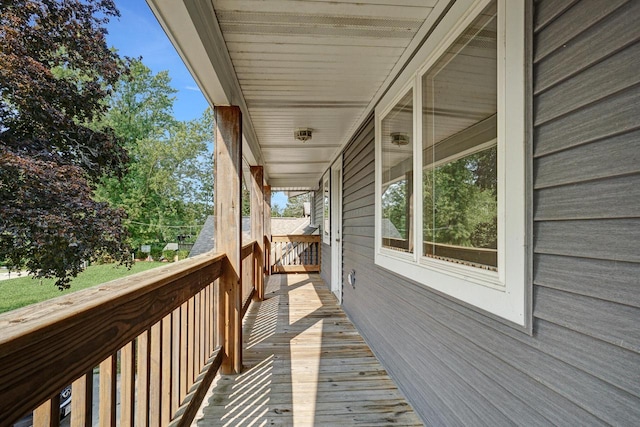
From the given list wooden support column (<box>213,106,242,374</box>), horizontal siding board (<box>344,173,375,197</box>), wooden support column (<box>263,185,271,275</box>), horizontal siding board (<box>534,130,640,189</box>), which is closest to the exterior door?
horizontal siding board (<box>344,173,375,197</box>)

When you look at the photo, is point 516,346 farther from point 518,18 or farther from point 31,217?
point 31,217

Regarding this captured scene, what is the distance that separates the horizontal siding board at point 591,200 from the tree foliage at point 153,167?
7.12 feet

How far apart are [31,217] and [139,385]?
818mm

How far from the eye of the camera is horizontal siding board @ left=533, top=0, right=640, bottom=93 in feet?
2.59

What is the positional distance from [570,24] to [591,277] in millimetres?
751

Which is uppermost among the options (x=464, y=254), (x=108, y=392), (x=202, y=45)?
(x=202, y=45)

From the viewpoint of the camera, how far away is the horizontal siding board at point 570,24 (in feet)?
2.81

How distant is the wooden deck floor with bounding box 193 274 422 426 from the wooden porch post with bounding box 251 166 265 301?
1201 millimetres

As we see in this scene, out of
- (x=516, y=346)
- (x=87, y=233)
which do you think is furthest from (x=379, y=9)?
(x=87, y=233)

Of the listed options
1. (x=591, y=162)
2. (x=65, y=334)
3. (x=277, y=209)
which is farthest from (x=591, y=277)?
(x=277, y=209)

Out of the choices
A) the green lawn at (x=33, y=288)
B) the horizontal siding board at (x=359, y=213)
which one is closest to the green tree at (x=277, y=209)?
the horizontal siding board at (x=359, y=213)

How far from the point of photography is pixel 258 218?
5465 millimetres

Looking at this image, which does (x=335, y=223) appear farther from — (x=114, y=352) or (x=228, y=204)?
(x=114, y=352)

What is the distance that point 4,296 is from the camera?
108cm
